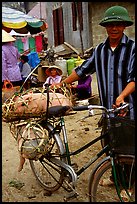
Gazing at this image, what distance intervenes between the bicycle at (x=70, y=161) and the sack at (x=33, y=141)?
0.14 m

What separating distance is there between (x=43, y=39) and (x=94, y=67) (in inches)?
738

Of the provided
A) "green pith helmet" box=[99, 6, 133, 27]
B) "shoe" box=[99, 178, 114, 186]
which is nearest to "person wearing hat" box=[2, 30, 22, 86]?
"shoe" box=[99, 178, 114, 186]

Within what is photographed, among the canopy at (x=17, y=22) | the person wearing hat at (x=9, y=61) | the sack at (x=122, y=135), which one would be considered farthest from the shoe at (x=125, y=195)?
the canopy at (x=17, y=22)

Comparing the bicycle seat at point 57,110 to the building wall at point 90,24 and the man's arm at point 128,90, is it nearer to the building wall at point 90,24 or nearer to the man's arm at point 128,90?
the man's arm at point 128,90

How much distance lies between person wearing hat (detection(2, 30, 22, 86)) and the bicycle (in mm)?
3840

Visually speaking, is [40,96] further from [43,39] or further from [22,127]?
[43,39]

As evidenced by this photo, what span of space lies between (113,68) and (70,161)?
3.36ft

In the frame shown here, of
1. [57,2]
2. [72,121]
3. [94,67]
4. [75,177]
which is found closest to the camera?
[75,177]

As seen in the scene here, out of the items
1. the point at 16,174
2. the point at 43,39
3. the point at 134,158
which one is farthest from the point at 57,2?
the point at 134,158

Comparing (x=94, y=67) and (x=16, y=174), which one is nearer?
(x=94, y=67)

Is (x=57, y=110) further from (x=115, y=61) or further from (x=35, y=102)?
(x=115, y=61)

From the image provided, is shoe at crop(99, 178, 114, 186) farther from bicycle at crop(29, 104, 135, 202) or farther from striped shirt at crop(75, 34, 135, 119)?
striped shirt at crop(75, 34, 135, 119)

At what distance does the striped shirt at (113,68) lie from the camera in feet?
10.4

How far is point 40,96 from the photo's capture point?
3.25 meters
